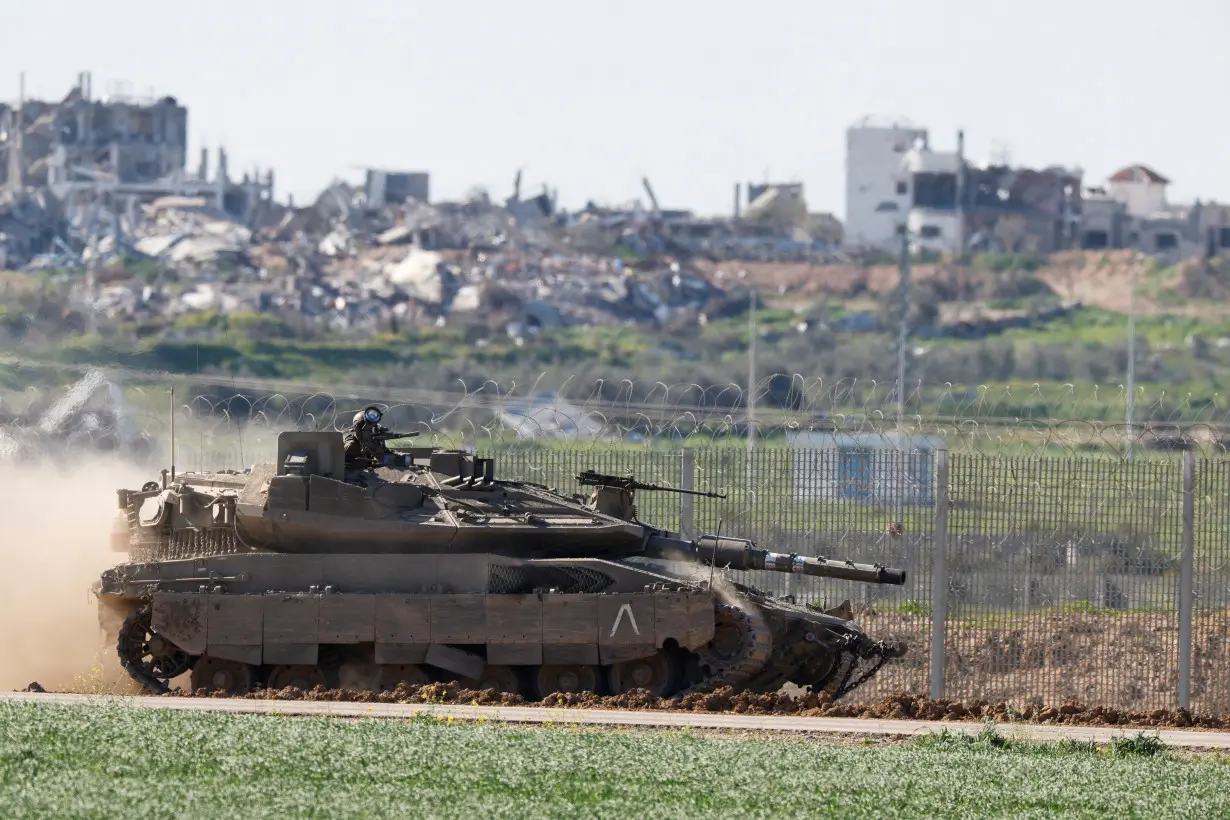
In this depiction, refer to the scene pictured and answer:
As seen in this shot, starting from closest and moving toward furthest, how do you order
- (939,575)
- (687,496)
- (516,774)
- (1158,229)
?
(516,774) < (939,575) < (687,496) < (1158,229)

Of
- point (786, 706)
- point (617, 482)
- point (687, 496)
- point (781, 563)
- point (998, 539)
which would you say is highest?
point (617, 482)

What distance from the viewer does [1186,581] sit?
23031 mm

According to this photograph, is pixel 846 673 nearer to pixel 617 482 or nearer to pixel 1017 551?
pixel 1017 551

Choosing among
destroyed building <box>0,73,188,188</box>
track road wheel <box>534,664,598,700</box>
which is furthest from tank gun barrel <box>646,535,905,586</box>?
destroyed building <box>0,73,188,188</box>

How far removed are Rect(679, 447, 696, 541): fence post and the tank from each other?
1119 millimetres

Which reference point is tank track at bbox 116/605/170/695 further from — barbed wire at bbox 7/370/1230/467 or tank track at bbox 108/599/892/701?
barbed wire at bbox 7/370/1230/467

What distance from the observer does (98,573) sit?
25516 mm

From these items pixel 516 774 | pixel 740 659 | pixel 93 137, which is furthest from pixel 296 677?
pixel 93 137

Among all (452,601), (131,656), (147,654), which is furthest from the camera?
(147,654)

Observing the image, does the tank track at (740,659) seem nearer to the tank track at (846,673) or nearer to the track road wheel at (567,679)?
the tank track at (846,673)

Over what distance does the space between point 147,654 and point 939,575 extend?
7.71 meters

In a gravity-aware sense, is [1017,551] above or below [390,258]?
below

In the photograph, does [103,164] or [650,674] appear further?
[103,164]

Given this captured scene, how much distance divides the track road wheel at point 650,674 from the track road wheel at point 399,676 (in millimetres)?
1754
